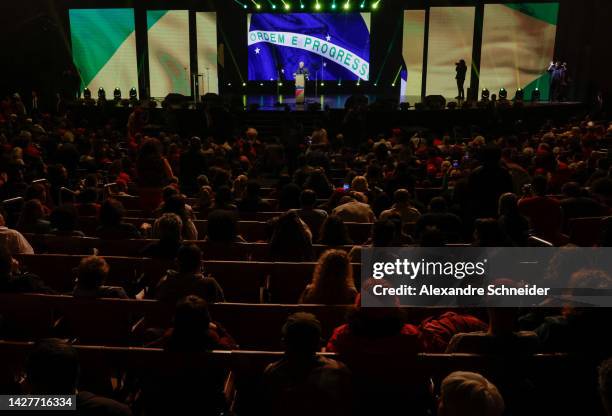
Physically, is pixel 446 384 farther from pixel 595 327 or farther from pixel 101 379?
pixel 101 379

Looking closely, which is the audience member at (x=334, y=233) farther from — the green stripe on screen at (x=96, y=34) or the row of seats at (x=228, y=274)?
the green stripe on screen at (x=96, y=34)

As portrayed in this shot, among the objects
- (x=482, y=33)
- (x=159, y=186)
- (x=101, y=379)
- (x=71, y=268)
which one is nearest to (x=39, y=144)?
(x=159, y=186)

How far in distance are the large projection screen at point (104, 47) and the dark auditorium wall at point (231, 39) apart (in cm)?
29

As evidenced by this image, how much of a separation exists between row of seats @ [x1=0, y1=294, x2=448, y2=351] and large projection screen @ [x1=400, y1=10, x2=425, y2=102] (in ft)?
52.6

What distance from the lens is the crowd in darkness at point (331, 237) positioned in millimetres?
2363

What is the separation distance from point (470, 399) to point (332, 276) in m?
1.46

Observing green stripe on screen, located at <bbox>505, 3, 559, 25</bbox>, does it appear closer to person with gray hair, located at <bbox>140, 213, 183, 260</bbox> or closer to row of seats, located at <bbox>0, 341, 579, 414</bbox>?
person with gray hair, located at <bbox>140, 213, 183, 260</bbox>

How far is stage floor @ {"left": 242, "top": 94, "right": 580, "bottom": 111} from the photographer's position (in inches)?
626

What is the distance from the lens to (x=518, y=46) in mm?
18422

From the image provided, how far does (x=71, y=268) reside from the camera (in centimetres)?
415

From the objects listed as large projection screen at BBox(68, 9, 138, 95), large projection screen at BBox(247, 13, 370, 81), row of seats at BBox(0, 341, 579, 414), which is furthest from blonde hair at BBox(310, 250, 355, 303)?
large projection screen at BBox(68, 9, 138, 95)

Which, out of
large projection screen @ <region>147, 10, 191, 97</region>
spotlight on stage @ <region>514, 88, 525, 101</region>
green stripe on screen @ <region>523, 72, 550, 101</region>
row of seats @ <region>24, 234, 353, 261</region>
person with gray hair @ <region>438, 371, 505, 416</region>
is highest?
large projection screen @ <region>147, 10, 191, 97</region>

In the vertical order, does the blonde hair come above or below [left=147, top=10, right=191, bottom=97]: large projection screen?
below

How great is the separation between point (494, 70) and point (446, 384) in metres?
18.3
